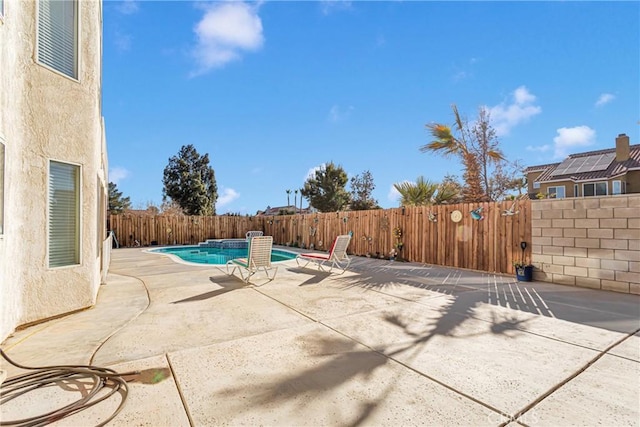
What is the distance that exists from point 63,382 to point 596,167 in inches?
1142

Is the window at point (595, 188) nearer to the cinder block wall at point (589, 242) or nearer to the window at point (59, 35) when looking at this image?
the cinder block wall at point (589, 242)

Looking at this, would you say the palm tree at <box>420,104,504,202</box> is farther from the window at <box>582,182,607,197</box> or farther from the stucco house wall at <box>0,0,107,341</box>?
the window at <box>582,182,607,197</box>

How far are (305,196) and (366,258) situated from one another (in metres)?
21.7

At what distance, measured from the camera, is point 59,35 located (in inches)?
173

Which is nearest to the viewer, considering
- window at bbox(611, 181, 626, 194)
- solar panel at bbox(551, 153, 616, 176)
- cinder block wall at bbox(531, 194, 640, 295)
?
cinder block wall at bbox(531, 194, 640, 295)

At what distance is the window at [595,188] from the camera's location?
1977 centimetres

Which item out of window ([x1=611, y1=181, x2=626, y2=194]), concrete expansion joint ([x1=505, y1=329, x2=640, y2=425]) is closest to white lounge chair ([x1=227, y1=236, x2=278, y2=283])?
concrete expansion joint ([x1=505, y1=329, x2=640, y2=425])

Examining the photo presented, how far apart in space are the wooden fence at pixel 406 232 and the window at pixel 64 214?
9010 mm

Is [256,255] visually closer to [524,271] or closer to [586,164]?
[524,271]

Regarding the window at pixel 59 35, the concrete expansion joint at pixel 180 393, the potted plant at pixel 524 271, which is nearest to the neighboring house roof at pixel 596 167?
the potted plant at pixel 524 271

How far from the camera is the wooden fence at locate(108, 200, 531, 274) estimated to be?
7.86 m

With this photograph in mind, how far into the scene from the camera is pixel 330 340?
343cm

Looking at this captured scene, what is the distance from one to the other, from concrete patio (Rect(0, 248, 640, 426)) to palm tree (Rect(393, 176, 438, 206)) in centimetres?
563

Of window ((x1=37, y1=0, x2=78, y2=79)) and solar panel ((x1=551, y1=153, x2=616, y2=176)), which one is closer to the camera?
window ((x1=37, y1=0, x2=78, y2=79))
